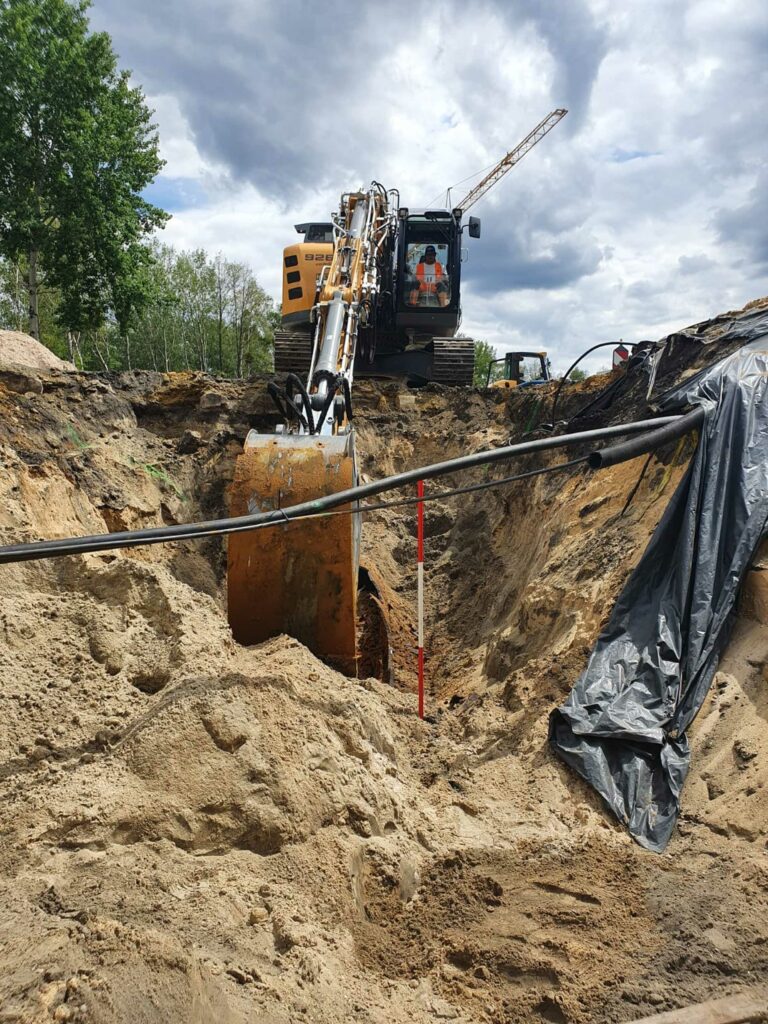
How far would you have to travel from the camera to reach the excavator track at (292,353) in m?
10.5

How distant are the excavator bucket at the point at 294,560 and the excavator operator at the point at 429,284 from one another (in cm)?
705

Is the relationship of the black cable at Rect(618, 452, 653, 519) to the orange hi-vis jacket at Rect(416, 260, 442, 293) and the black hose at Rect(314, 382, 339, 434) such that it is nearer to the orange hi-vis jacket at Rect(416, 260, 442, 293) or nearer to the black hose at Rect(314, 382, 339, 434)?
the black hose at Rect(314, 382, 339, 434)

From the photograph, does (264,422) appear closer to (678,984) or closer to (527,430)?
(527,430)

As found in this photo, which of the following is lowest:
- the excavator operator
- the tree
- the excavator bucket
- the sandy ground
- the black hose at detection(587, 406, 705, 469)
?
the sandy ground

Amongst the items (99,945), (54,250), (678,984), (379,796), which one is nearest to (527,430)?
(379,796)

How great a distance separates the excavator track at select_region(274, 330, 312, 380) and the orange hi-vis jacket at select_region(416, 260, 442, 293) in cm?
194

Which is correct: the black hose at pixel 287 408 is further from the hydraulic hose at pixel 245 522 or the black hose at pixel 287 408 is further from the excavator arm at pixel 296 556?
the hydraulic hose at pixel 245 522

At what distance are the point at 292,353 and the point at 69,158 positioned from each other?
1208 cm

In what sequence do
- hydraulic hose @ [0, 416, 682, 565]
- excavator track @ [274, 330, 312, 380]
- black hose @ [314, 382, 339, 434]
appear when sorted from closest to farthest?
hydraulic hose @ [0, 416, 682, 565], black hose @ [314, 382, 339, 434], excavator track @ [274, 330, 312, 380]

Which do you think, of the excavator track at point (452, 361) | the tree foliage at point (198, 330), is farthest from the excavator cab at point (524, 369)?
the tree foliage at point (198, 330)

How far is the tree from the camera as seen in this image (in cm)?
1725

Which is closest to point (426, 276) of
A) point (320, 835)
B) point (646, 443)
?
point (646, 443)

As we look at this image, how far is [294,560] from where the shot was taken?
420 centimetres

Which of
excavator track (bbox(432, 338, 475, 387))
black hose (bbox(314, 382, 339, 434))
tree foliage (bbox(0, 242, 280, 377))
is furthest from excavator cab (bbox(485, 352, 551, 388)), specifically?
tree foliage (bbox(0, 242, 280, 377))
